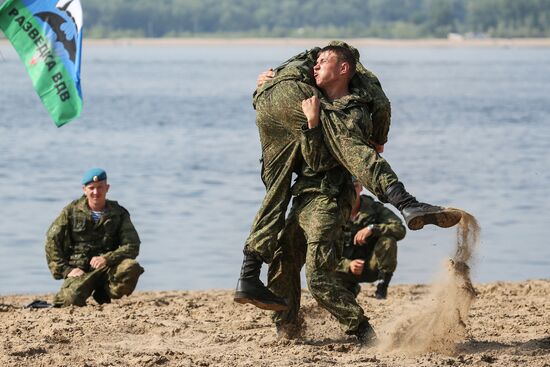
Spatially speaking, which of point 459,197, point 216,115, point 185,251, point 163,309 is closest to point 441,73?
point 216,115

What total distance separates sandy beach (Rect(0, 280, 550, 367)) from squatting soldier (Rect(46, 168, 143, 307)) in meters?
0.22

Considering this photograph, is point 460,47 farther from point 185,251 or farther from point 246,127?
point 185,251

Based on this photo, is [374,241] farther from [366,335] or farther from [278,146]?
[278,146]

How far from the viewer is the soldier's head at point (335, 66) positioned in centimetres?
912

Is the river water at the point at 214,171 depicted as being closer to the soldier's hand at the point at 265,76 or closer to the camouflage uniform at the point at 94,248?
the soldier's hand at the point at 265,76

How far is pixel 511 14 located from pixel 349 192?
139 metres

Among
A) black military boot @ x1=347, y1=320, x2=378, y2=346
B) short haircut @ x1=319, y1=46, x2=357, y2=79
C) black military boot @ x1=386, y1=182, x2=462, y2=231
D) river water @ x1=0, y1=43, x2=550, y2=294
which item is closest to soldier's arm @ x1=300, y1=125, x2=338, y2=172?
short haircut @ x1=319, y1=46, x2=357, y2=79

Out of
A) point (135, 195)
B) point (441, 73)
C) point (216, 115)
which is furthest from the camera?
point (441, 73)

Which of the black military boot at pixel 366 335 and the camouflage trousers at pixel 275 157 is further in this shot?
the black military boot at pixel 366 335

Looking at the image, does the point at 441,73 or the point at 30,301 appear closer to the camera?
the point at 30,301

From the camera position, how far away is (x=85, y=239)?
12.0m

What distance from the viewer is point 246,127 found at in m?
36.2

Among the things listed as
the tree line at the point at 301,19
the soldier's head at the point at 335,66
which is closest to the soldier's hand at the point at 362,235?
the soldier's head at the point at 335,66

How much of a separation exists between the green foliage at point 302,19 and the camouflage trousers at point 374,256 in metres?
121
